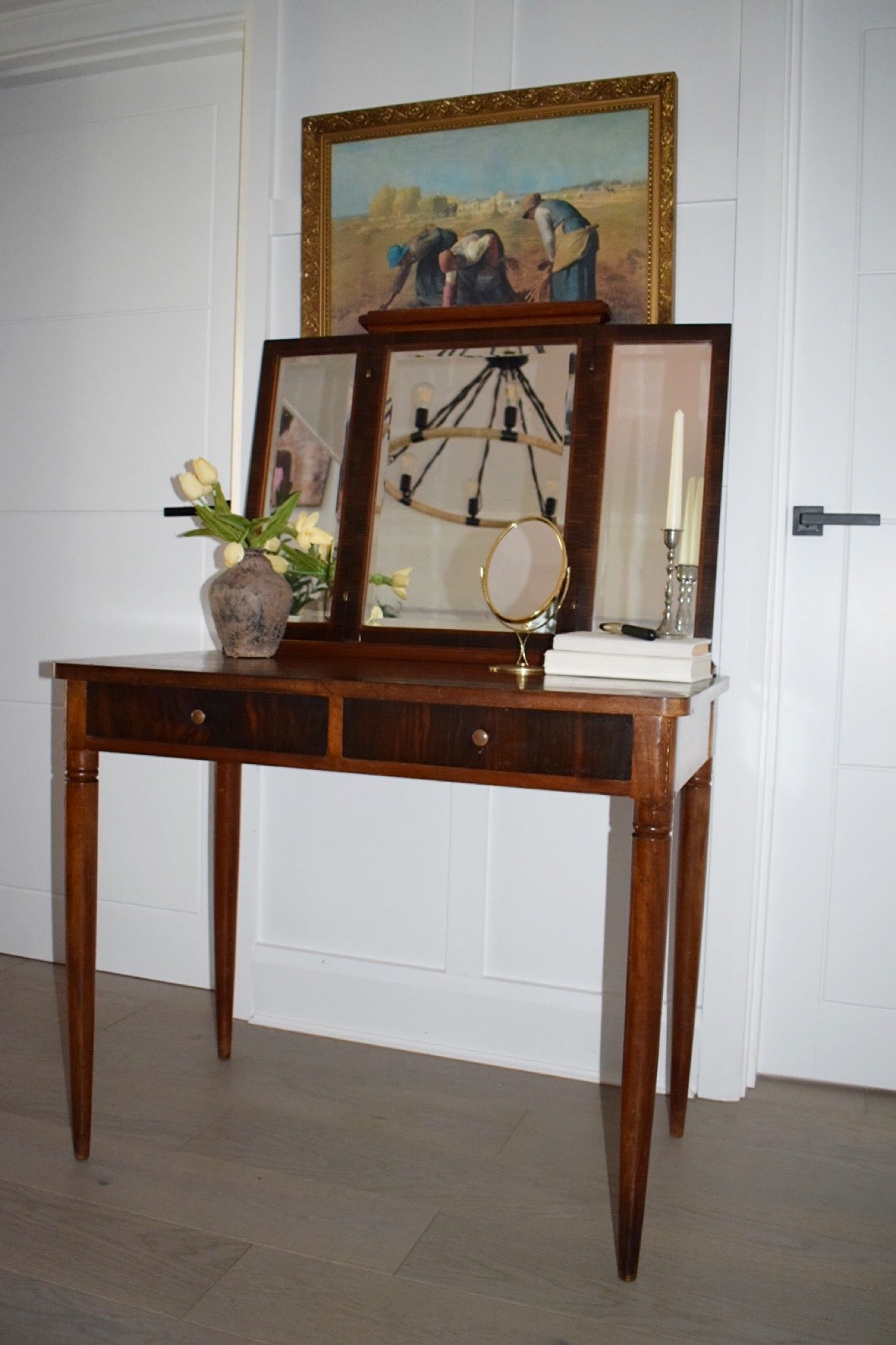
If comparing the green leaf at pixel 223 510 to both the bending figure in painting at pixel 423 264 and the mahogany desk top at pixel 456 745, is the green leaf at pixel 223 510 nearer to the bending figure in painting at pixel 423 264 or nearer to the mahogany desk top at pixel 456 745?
the mahogany desk top at pixel 456 745

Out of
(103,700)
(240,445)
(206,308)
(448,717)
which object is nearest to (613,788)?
(448,717)

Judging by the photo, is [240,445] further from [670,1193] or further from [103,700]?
[670,1193]

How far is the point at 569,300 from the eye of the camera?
7.20 ft

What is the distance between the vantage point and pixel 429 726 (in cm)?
164

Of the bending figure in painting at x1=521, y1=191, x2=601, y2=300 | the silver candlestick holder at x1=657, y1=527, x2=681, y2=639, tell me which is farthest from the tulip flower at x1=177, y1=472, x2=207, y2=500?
the silver candlestick holder at x1=657, y1=527, x2=681, y2=639

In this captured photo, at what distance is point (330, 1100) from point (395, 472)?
120cm

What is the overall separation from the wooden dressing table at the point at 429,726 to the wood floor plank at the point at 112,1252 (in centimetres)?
18

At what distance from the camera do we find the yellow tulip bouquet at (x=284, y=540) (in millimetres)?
2053

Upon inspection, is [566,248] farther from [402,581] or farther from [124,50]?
[124,50]

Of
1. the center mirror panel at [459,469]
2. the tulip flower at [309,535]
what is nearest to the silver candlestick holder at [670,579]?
the center mirror panel at [459,469]

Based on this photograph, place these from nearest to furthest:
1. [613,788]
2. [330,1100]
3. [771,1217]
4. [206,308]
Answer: [613,788] → [771,1217] → [330,1100] → [206,308]

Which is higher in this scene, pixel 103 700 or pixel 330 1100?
pixel 103 700

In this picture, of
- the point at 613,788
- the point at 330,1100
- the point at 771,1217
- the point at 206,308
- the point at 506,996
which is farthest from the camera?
the point at 206,308

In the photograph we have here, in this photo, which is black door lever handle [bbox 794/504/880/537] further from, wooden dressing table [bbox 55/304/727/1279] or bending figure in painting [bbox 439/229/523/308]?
bending figure in painting [bbox 439/229/523/308]
